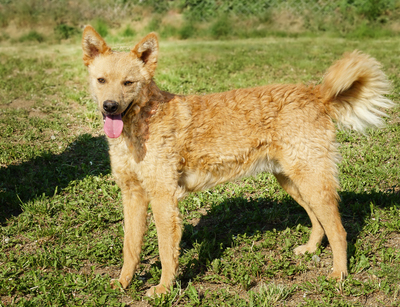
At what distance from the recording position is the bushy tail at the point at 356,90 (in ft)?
12.3

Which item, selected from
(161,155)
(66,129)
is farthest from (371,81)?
(66,129)

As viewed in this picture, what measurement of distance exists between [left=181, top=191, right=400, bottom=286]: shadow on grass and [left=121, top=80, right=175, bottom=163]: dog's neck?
1.37m

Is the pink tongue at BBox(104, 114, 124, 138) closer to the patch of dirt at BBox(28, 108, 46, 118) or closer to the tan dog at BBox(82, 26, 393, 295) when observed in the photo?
the tan dog at BBox(82, 26, 393, 295)

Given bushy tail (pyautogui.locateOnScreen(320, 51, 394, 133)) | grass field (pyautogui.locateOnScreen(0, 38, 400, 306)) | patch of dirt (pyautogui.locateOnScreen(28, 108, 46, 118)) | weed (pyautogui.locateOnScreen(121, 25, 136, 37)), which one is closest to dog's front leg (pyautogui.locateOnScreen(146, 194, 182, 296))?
grass field (pyautogui.locateOnScreen(0, 38, 400, 306))

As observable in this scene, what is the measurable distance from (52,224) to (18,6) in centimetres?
1344

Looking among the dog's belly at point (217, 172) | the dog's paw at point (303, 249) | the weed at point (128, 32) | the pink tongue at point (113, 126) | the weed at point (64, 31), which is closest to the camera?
the pink tongue at point (113, 126)

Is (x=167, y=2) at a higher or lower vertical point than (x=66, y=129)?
higher

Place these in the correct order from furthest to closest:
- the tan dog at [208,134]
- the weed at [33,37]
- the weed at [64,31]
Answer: the weed at [64,31] → the weed at [33,37] → the tan dog at [208,134]

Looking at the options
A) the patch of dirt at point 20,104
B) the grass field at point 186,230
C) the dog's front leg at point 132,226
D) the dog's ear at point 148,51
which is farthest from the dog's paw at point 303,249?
the patch of dirt at point 20,104

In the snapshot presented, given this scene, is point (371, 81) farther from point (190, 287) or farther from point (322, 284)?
point (190, 287)

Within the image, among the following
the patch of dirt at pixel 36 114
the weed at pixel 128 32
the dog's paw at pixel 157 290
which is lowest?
the dog's paw at pixel 157 290

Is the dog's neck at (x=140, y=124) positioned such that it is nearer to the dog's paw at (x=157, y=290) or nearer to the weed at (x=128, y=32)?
the dog's paw at (x=157, y=290)

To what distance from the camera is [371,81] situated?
3846mm

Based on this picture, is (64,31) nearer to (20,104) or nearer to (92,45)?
(20,104)
